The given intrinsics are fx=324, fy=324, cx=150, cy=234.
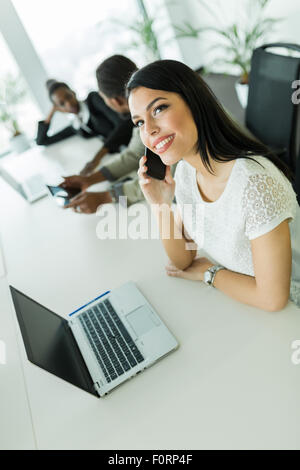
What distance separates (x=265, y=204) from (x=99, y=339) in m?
0.59

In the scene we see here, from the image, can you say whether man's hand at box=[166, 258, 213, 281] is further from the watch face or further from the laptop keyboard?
the laptop keyboard

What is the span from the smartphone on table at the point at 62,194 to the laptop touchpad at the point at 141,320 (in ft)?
2.80

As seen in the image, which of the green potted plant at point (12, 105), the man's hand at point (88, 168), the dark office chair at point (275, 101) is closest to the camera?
the dark office chair at point (275, 101)

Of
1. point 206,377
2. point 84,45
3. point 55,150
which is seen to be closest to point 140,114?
point 206,377

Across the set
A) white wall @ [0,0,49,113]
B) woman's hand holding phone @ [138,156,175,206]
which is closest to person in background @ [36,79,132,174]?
white wall @ [0,0,49,113]

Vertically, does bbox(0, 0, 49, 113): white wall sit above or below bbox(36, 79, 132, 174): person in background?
above

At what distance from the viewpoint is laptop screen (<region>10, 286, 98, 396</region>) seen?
75 cm

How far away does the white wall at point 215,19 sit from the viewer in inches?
108

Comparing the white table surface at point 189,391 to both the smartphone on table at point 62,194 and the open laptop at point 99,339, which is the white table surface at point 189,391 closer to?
the open laptop at point 99,339

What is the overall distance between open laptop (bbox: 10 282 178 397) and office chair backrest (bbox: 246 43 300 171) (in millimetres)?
908

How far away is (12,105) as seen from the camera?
10.8 ft

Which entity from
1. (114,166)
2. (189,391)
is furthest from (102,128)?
(189,391)
